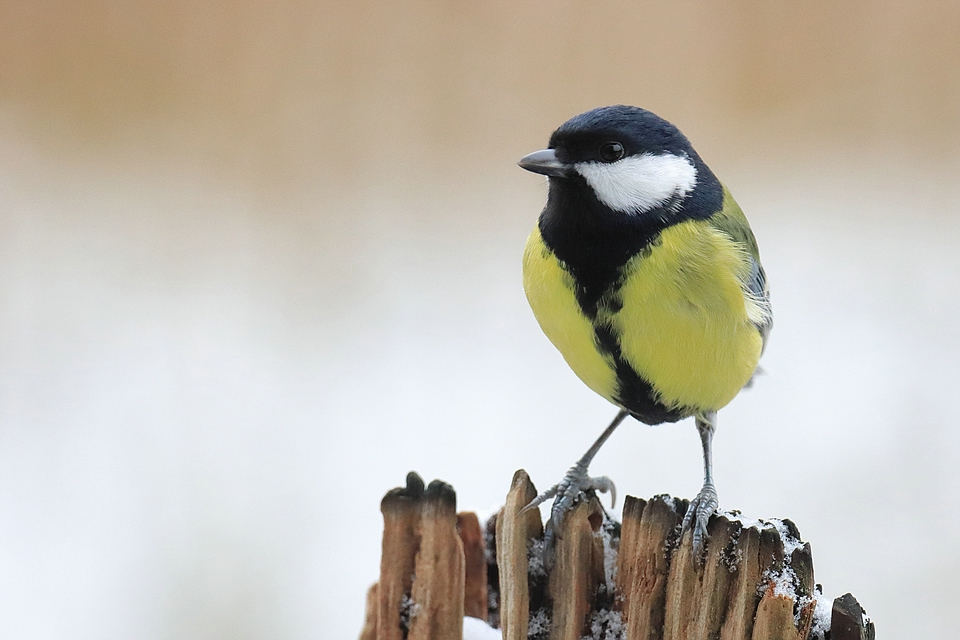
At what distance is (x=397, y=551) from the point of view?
37.5 inches

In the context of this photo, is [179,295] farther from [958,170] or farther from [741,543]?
[958,170]

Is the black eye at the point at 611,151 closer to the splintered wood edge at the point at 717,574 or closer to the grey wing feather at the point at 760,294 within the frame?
the grey wing feather at the point at 760,294

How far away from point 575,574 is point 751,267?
40cm

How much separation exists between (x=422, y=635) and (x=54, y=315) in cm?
144

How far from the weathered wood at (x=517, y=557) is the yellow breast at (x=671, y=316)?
157 millimetres

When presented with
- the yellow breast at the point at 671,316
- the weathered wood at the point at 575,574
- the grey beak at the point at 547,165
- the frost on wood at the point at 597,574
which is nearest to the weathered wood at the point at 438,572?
the frost on wood at the point at 597,574

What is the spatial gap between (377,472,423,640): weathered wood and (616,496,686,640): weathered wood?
0.74 ft

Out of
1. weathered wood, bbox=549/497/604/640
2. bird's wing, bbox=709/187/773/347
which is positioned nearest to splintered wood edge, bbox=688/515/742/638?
weathered wood, bbox=549/497/604/640

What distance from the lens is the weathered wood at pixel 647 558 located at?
0.87 metres

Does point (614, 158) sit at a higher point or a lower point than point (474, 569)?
higher

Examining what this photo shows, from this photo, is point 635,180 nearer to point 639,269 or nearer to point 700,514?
point 639,269

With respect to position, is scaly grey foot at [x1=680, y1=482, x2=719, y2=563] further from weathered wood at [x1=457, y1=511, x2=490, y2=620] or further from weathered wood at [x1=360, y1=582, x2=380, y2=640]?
weathered wood at [x1=360, y1=582, x2=380, y2=640]

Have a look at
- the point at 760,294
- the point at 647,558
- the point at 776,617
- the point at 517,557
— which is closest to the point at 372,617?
the point at 517,557

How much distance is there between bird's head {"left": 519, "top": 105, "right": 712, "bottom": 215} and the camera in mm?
880
